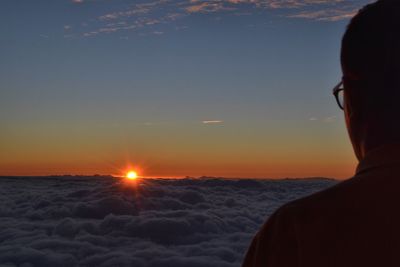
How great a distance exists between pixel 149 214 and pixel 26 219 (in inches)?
411

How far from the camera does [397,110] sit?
1.50 meters

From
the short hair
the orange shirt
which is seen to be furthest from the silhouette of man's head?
the orange shirt

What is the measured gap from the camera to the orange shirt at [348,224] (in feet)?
4.09

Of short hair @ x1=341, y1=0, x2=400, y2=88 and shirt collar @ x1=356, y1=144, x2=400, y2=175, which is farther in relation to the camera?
short hair @ x1=341, y1=0, x2=400, y2=88

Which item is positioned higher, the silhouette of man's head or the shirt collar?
the silhouette of man's head

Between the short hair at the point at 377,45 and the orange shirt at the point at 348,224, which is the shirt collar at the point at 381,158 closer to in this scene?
the orange shirt at the point at 348,224

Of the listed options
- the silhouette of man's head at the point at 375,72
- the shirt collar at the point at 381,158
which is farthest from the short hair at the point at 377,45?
the shirt collar at the point at 381,158

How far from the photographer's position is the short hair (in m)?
1.49

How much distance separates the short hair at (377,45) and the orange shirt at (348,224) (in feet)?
0.80

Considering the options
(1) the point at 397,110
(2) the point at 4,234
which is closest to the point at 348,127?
(1) the point at 397,110

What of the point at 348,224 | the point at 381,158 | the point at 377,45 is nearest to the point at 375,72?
the point at 377,45

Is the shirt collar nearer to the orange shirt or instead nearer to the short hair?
the orange shirt

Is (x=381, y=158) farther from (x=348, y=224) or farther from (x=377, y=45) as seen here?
(x=377, y=45)

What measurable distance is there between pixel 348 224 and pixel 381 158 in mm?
212
